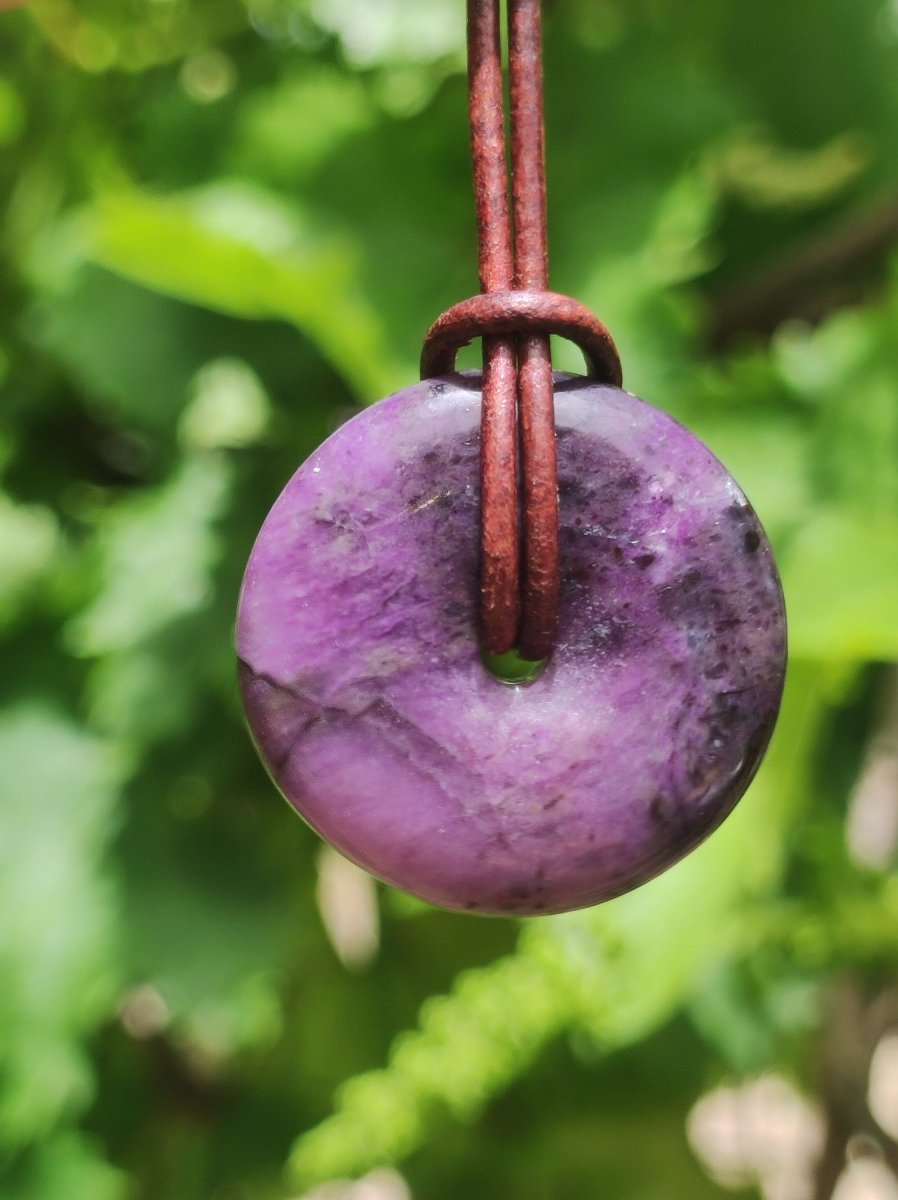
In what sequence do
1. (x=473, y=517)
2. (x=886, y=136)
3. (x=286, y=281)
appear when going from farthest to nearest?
(x=886, y=136) → (x=286, y=281) → (x=473, y=517)

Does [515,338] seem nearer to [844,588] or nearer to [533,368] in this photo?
[533,368]

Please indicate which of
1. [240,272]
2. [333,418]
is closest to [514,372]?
[240,272]

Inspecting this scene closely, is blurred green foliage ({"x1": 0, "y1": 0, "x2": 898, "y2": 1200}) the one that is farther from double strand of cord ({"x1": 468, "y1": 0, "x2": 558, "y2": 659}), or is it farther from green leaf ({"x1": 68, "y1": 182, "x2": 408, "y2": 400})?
double strand of cord ({"x1": 468, "y1": 0, "x2": 558, "y2": 659})

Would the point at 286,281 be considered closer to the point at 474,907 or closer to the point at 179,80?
the point at 179,80

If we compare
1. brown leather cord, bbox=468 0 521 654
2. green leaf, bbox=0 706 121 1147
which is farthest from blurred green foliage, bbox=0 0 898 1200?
brown leather cord, bbox=468 0 521 654

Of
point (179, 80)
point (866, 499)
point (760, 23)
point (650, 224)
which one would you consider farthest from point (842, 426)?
point (179, 80)

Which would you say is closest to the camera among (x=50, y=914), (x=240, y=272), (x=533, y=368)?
(x=533, y=368)
